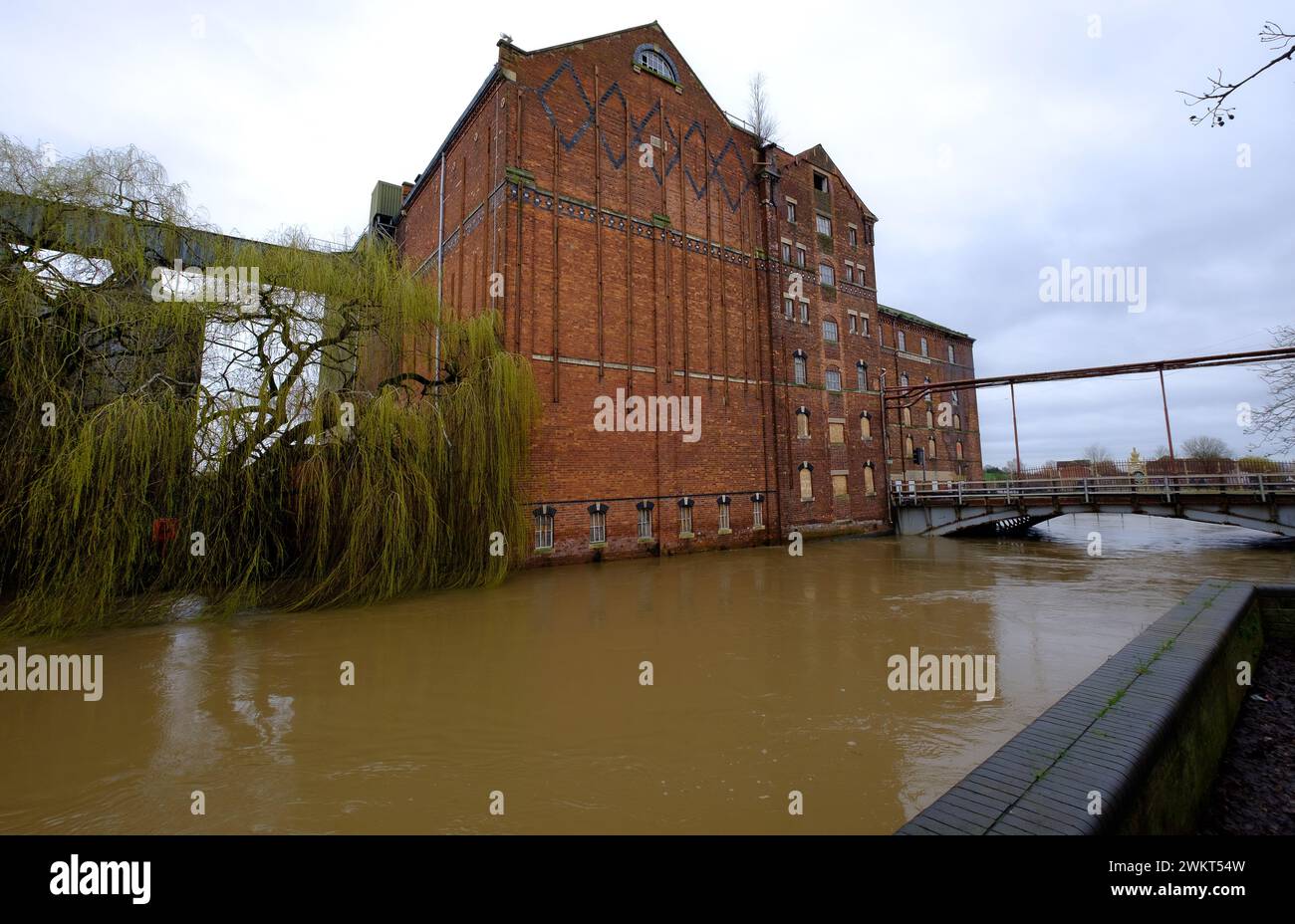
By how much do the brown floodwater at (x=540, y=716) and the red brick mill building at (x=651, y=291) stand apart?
7.40 m

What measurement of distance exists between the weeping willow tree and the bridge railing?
21.1 metres

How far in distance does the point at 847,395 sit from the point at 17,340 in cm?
2559

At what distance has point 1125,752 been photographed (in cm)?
300

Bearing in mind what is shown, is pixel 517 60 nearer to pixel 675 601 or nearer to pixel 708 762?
pixel 675 601

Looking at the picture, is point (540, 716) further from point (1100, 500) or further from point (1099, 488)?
point (1099, 488)

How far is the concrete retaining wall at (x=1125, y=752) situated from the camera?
2.50m

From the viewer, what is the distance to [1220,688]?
4.84 metres

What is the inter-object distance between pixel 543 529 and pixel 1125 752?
13909mm

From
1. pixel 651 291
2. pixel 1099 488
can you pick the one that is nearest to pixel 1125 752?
pixel 651 291

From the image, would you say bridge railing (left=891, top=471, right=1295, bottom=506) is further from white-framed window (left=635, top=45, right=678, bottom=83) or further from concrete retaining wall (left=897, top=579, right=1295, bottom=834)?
white-framed window (left=635, top=45, right=678, bottom=83)

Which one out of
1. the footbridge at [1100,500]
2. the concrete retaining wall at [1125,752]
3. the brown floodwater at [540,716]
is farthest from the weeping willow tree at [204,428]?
the footbridge at [1100,500]

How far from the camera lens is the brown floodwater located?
3.89 metres

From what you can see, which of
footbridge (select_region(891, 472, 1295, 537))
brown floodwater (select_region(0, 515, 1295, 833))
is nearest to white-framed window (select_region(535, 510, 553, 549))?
brown floodwater (select_region(0, 515, 1295, 833))
